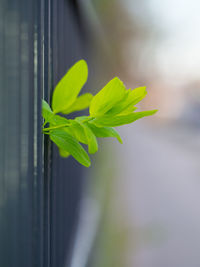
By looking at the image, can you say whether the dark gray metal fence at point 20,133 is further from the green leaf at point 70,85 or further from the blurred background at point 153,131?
the blurred background at point 153,131

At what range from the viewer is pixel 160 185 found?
164cm

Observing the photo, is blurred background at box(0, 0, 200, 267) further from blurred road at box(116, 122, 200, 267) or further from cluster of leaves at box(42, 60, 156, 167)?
cluster of leaves at box(42, 60, 156, 167)

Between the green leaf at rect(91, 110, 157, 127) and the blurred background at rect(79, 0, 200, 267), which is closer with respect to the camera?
the green leaf at rect(91, 110, 157, 127)

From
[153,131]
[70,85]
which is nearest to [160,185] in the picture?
[153,131]

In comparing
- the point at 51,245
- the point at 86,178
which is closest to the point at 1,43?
the point at 51,245

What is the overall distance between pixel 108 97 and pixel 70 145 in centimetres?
9

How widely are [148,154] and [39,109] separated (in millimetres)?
1377

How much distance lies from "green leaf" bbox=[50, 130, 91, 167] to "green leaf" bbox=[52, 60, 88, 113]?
7 cm

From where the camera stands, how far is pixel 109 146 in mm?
1625

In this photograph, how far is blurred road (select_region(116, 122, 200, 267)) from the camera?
158 centimetres

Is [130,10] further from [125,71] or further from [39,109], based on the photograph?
[39,109]

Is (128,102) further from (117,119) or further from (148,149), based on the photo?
(148,149)

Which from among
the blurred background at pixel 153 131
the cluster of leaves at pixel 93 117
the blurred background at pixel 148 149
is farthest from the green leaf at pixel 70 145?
the blurred background at pixel 153 131

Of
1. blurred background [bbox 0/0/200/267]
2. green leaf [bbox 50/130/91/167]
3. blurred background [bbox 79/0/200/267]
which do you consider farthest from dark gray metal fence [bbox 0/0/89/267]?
blurred background [bbox 79/0/200/267]
